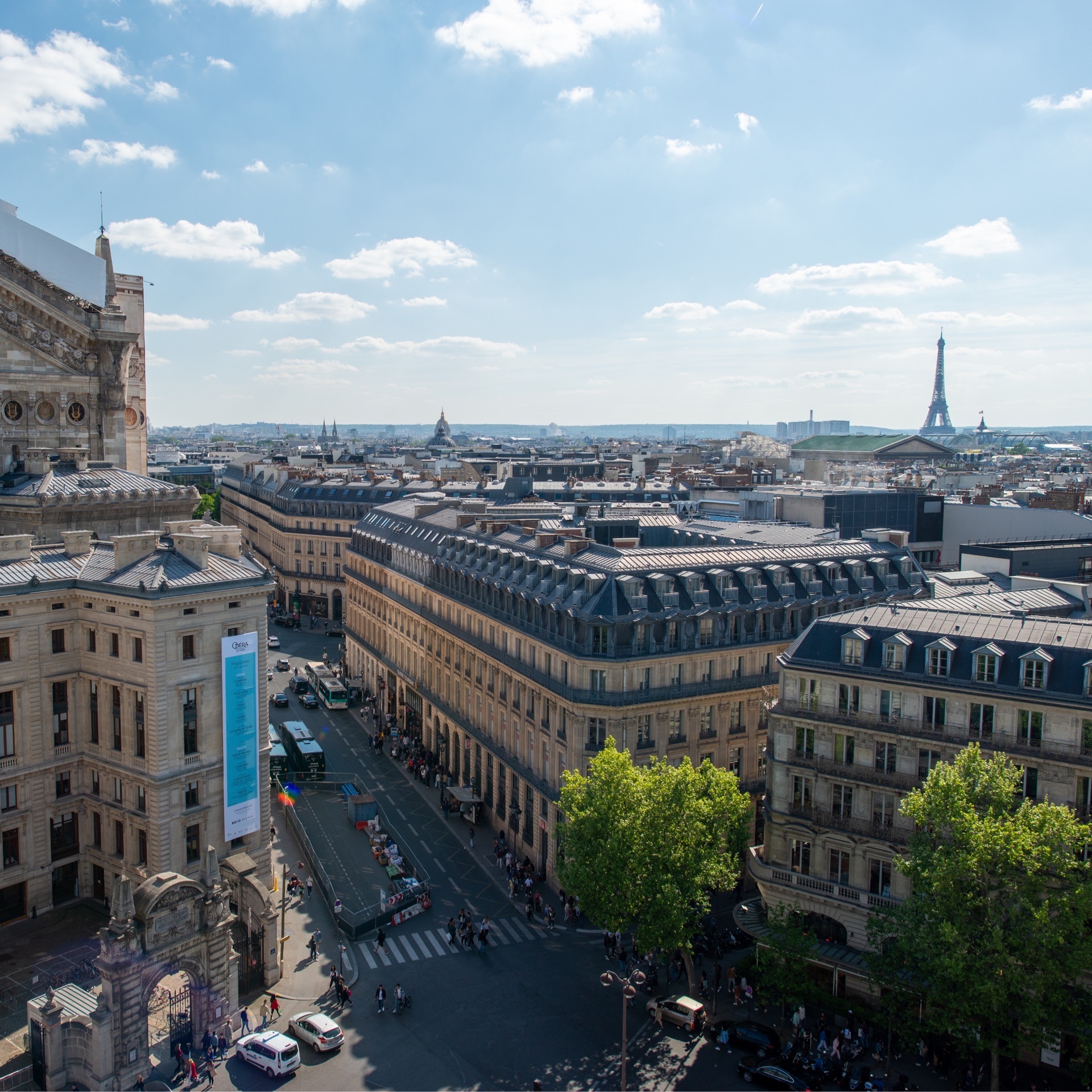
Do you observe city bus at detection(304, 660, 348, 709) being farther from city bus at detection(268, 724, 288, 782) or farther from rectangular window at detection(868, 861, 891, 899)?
rectangular window at detection(868, 861, 891, 899)

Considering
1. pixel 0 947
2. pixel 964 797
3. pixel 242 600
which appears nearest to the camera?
pixel 964 797

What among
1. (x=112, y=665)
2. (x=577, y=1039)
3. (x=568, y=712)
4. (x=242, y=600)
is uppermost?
(x=242, y=600)

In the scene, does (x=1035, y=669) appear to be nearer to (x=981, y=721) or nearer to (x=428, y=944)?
(x=981, y=721)

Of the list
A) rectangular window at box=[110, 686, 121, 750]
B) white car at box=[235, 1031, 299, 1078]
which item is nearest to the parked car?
white car at box=[235, 1031, 299, 1078]

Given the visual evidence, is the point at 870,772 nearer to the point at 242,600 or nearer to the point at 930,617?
the point at 930,617

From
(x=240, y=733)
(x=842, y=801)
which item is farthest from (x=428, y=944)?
(x=842, y=801)

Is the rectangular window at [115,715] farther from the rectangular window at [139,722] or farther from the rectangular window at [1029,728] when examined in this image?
the rectangular window at [1029,728]

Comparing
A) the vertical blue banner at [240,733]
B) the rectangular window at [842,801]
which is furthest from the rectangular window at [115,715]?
the rectangular window at [842,801]

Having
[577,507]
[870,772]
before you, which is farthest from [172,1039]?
[577,507]
